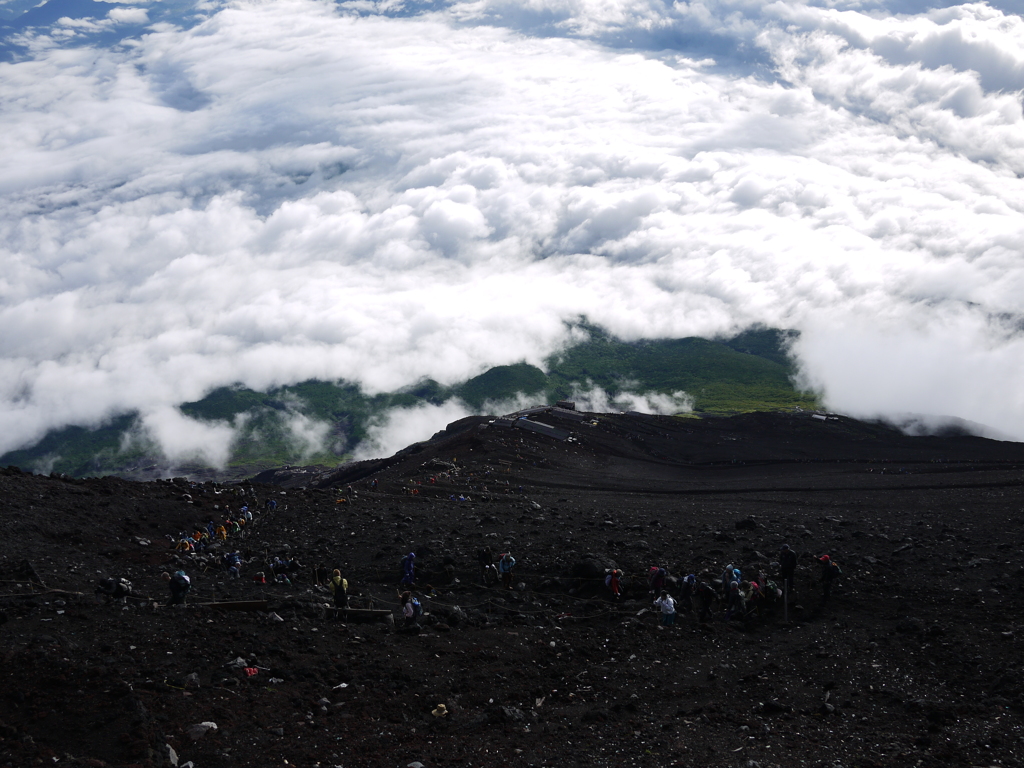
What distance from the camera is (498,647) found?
80.4ft

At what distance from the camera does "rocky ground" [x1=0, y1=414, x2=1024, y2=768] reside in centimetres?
1777

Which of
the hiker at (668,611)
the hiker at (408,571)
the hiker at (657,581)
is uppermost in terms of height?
the hiker at (668,611)

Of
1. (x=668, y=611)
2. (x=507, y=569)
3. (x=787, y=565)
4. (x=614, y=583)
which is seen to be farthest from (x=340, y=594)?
(x=787, y=565)

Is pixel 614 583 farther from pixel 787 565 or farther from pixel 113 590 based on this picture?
pixel 113 590

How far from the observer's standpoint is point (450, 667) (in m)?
22.8

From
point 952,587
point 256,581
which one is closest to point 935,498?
point 952,587

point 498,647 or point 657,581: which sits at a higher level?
point 498,647

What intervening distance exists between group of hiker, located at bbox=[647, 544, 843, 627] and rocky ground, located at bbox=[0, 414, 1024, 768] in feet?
2.12

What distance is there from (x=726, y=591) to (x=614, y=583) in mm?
4272

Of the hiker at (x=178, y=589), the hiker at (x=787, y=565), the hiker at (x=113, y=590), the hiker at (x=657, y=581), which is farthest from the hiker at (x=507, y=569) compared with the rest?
the hiker at (x=113, y=590)

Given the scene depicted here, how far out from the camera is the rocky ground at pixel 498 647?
17.8 meters

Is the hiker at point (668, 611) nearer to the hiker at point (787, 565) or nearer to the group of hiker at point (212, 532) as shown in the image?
the hiker at point (787, 565)

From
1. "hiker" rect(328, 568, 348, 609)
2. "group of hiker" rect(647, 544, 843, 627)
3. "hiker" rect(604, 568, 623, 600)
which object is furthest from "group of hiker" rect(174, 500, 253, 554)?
"group of hiker" rect(647, 544, 843, 627)

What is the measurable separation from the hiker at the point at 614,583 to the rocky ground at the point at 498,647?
1.67ft
